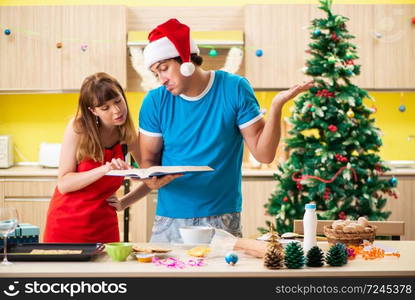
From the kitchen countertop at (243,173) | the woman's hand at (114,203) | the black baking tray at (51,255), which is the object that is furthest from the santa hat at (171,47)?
the kitchen countertop at (243,173)

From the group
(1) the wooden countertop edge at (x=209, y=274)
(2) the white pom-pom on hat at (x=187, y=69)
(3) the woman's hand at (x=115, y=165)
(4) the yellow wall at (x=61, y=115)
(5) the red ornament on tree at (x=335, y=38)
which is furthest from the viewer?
(4) the yellow wall at (x=61, y=115)

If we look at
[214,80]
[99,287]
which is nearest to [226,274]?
[99,287]

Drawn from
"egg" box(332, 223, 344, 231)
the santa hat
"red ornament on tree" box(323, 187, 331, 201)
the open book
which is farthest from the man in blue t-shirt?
"red ornament on tree" box(323, 187, 331, 201)

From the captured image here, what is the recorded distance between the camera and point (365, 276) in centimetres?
218

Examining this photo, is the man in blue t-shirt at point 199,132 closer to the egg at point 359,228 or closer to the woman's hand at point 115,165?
the woman's hand at point 115,165

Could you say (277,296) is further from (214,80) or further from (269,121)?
(214,80)

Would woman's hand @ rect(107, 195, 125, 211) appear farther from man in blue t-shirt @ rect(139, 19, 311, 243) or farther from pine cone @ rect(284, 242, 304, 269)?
pine cone @ rect(284, 242, 304, 269)

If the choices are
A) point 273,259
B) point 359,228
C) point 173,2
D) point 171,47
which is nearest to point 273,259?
point 273,259

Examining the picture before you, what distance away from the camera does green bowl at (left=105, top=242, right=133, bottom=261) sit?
233cm

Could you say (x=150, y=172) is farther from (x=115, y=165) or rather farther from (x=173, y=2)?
(x=173, y=2)

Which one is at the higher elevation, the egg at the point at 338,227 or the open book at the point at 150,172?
the open book at the point at 150,172

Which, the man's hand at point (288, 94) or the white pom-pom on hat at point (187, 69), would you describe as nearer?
the man's hand at point (288, 94)

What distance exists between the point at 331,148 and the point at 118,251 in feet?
8.62

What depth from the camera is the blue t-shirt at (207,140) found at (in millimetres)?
2898
